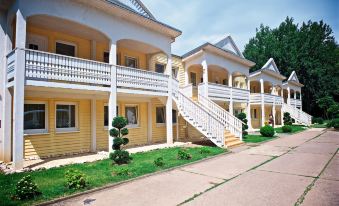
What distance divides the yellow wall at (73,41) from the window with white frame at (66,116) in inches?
111

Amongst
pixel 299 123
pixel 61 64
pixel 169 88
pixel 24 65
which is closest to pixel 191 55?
pixel 169 88

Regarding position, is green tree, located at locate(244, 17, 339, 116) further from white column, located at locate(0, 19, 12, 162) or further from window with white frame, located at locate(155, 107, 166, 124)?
white column, located at locate(0, 19, 12, 162)

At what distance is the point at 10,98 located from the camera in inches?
380

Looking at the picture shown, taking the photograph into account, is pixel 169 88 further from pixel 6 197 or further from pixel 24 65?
pixel 6 197

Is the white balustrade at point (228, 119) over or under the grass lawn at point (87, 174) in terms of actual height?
over

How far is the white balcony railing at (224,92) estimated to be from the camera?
17627 millimetres

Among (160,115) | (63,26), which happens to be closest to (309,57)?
(160,115)

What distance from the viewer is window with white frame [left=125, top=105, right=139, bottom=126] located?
14.8 m

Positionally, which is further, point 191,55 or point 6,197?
point 191,55

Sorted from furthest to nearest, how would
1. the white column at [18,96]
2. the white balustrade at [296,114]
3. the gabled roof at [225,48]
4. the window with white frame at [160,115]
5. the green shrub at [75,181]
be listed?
the white balustrade at [296,114]
the gabled roof at [225,48]
the window with white frame at [160,115]
the white column at [18,96]
the green shrub at [75,181]

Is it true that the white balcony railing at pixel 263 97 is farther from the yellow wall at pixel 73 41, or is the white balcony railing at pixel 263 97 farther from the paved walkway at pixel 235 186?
the yellow wall at pixel 73 41

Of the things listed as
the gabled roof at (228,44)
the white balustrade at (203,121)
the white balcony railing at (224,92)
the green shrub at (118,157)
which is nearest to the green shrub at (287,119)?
the white balcony railing at (224,92)

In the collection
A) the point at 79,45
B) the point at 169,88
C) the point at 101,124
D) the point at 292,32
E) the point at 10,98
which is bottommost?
the point at 101,124

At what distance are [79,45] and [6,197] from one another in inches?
344
